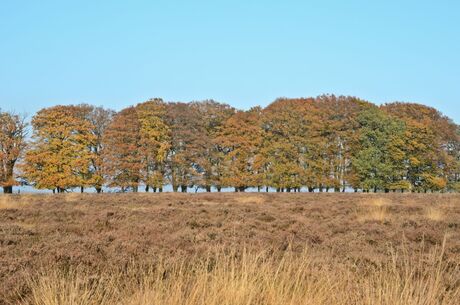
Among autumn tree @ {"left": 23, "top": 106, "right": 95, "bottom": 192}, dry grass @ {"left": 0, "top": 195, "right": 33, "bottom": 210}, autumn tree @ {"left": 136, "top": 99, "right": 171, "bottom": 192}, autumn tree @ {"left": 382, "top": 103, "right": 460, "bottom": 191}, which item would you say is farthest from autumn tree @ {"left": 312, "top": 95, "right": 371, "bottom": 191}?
dry grass @ {"left": 0, "top": 195, "right": 33, "bottom": 210}

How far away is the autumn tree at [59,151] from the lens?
4531 cm

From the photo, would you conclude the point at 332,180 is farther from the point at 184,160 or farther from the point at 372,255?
the point at 372,255

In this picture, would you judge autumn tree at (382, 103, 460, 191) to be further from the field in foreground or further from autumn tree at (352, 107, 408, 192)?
the field in foreground

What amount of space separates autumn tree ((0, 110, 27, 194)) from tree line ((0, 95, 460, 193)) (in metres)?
0.11

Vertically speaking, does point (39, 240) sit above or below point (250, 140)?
below

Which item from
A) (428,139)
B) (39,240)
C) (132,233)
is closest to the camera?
(39,240)

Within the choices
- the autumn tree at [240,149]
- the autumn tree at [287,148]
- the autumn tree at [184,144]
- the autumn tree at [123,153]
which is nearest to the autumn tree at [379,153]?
the autumn tree at [287,148]

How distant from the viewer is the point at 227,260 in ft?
18.5

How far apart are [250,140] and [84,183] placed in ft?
63.6

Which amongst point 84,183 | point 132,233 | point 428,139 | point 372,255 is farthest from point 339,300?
point 428,139

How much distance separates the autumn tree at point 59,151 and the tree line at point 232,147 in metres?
0.10

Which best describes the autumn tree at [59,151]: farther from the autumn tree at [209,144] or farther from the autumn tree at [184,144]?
the autumn tree at [209,144]

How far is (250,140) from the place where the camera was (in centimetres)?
5344

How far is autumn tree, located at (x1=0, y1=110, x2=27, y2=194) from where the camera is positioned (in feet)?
146
